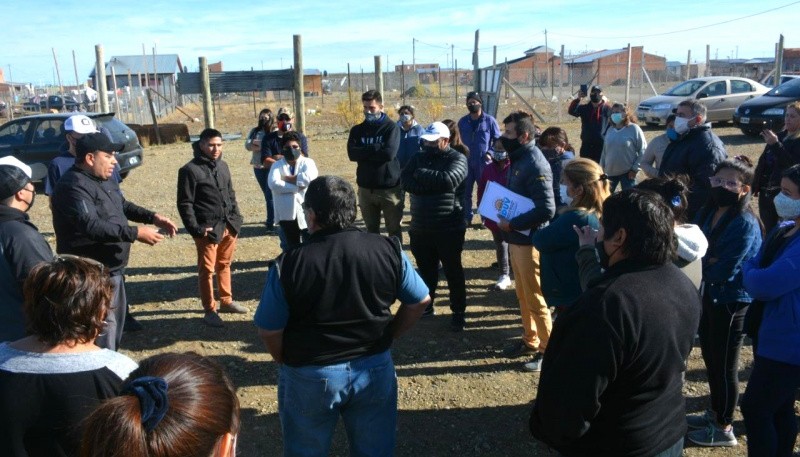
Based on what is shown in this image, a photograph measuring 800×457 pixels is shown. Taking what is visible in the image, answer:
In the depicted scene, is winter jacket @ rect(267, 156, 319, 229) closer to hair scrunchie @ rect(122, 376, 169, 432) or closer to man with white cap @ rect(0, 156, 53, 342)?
man with white cap @ rect(0, 156, 53, 342)

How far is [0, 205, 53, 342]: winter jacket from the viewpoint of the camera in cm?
322

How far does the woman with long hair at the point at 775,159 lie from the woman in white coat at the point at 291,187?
172 inches

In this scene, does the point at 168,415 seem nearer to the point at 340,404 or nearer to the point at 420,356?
the point at 340,404

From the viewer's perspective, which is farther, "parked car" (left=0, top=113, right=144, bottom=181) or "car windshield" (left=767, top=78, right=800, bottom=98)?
"car windshield" (left=767, top=78, right=800, bottom=98)

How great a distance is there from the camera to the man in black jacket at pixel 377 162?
667cm

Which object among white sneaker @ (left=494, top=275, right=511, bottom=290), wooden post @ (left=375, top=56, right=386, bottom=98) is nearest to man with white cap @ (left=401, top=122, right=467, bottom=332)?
white sneaker @ (left=494, top=275, right=511, bottom=290)

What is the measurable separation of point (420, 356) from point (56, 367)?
3611 millimetres

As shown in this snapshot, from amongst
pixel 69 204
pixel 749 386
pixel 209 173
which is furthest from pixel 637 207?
pixel 209 173

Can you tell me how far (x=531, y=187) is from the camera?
4.83 m

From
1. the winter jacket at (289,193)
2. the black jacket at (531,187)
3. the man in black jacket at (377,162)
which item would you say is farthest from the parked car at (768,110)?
the winter jacket at (289,193)

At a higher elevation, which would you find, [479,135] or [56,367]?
[479,135]

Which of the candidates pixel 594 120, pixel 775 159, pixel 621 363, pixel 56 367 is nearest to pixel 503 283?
pixel 775 159

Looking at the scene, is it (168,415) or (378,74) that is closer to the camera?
(168,415)

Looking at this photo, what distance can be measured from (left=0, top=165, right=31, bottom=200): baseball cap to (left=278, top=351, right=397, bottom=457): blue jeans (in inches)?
70.1
